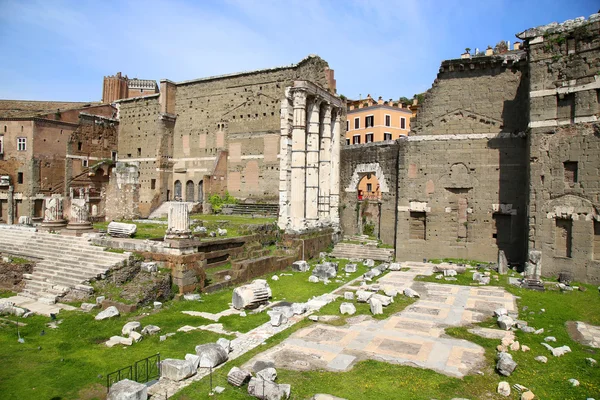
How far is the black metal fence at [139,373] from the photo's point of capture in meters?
7.83

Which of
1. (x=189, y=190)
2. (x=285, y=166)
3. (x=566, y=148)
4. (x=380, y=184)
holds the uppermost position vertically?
(x=566, y=148)

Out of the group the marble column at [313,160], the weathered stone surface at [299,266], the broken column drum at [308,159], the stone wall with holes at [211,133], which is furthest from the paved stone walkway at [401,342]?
the stone wall with holes at [211,133]

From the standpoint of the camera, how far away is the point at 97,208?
1421 inches

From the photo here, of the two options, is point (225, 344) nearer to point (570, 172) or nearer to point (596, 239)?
point (596, 239)

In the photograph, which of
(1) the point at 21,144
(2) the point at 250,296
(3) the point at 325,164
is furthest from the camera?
(1) the point at 21,144

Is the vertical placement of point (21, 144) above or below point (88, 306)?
above

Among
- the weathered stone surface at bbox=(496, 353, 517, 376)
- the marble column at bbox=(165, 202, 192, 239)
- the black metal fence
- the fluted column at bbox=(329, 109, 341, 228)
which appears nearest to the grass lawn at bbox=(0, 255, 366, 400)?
the black metal fence

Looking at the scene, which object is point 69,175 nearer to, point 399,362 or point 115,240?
point 115,240

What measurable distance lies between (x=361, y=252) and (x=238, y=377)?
1623 centimetres

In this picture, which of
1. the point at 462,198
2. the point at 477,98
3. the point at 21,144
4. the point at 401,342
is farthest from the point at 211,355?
the point at 21,144

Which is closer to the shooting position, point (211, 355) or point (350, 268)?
point (211, 355)

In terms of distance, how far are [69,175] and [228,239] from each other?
86.1ft

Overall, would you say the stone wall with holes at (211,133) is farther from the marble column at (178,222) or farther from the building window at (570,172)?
the marble column at (178,222)

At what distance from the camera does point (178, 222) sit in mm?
14391
